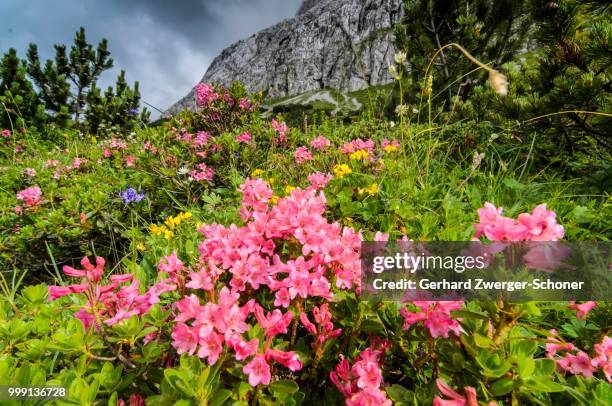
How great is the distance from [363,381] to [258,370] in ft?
0.98

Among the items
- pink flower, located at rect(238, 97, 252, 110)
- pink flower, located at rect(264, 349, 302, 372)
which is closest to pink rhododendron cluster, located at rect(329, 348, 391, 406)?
pink flower, located at rect(264, 349, 302, 372)

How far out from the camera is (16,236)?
123 inches

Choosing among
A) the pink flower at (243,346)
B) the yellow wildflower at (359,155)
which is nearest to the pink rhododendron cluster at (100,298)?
the pink flower at (243,346)

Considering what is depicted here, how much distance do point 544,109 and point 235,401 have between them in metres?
3.55

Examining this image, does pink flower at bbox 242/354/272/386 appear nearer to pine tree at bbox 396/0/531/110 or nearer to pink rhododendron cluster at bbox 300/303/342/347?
pink rhododendron cluster at bbox 300/303/342/347

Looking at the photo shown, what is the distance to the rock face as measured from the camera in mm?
109312

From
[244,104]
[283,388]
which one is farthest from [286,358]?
[244,104]

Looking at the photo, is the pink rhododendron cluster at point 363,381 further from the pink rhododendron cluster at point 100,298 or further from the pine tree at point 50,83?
the pine tree at point 50,83

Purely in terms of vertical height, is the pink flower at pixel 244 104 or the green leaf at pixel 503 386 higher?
the pink flower at pixel 244 104

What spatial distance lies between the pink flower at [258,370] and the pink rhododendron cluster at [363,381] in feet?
0.80

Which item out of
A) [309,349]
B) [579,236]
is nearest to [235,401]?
[309,349]

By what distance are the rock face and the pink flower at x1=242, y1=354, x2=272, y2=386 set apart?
104 metres

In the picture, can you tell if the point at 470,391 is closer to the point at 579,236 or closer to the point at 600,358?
the point at 600,358

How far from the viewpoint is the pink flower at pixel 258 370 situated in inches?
32.7
